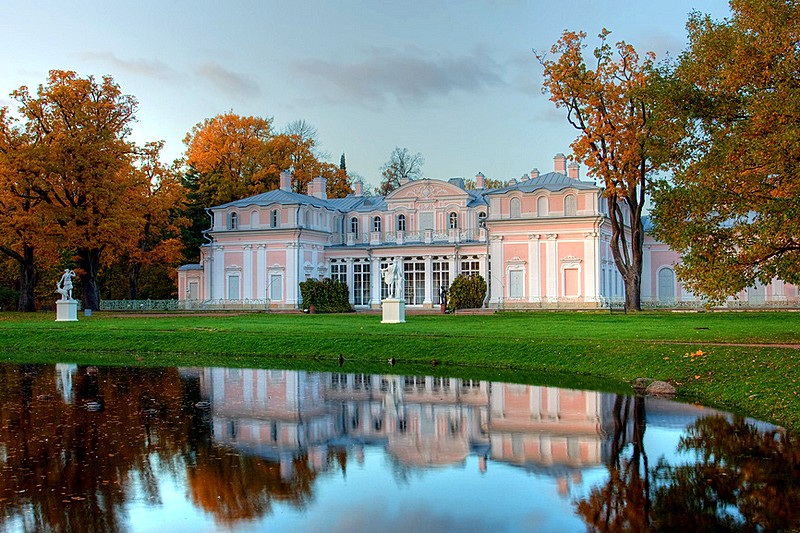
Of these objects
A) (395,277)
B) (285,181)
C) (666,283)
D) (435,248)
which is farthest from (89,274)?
(666,283)

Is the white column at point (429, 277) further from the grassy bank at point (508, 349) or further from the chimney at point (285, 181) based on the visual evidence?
the grassy bank at point (508, 349)

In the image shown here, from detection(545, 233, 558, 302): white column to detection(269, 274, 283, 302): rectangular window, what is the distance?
1515cm

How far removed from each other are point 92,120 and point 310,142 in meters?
22.0

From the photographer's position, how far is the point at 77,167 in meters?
40.1

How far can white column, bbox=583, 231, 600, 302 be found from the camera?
41.5 metres

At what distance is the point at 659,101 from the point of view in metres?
21.2

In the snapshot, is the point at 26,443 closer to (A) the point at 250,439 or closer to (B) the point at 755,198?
(A) the point at 250,439

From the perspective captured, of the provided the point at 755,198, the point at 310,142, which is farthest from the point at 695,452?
the point at 310,142

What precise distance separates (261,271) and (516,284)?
1473 centimetres

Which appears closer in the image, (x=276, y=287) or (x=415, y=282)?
(x=415, y=282)

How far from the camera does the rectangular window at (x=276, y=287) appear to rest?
47.4 metres

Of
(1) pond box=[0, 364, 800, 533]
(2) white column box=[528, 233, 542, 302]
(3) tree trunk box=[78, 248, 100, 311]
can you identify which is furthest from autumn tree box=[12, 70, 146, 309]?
(1) pond box=[0, 364, 800, 533]

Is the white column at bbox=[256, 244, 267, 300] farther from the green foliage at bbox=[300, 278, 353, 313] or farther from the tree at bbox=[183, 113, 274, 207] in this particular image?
the tree at bbox=[183, 113, 274, 207]

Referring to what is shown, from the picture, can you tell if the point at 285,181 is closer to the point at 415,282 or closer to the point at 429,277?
the point at 415,282
